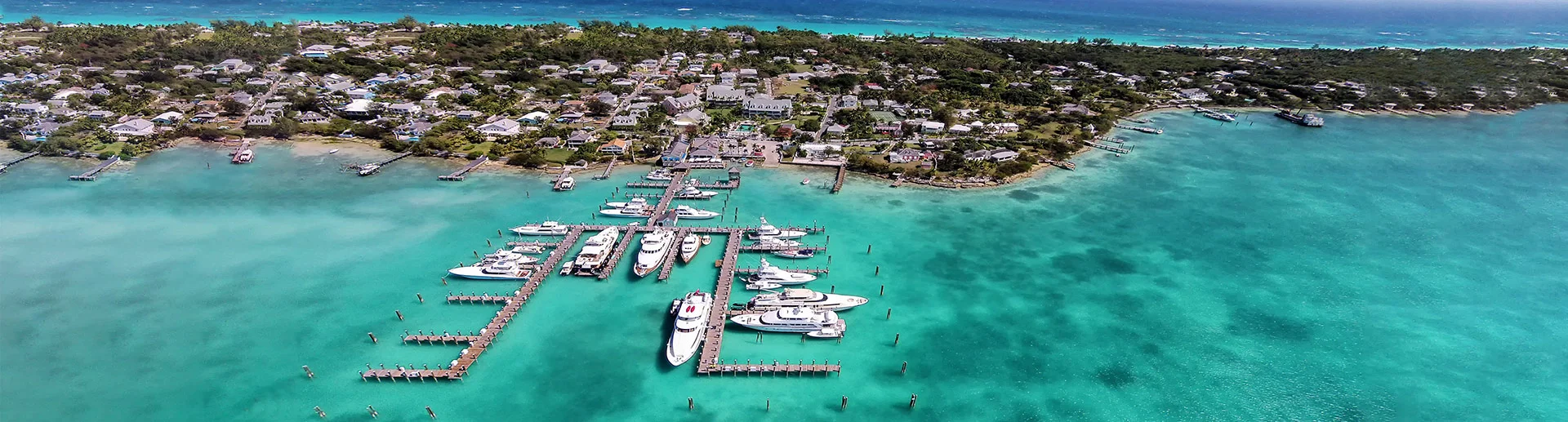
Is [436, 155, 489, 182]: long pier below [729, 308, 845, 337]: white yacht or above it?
above

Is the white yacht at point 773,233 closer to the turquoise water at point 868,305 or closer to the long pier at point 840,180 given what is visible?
the turquoise water at point 868,305

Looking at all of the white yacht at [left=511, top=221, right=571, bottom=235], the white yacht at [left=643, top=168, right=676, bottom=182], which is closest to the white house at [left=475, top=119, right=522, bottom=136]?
the white yacht at [left=643, top=168, right=676, bottom=182]

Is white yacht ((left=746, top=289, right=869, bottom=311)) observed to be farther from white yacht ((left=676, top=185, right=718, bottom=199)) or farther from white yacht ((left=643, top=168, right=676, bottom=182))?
white yacht ((left=643, top=168, right=676, bottom=182))

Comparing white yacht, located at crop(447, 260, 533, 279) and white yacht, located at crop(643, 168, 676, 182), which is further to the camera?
white yacht, located at crop(643, 168, 676, 182)

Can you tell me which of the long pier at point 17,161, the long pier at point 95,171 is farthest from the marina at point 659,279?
the long pier at point 17,161

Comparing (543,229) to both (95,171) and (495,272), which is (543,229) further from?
(95,171)
